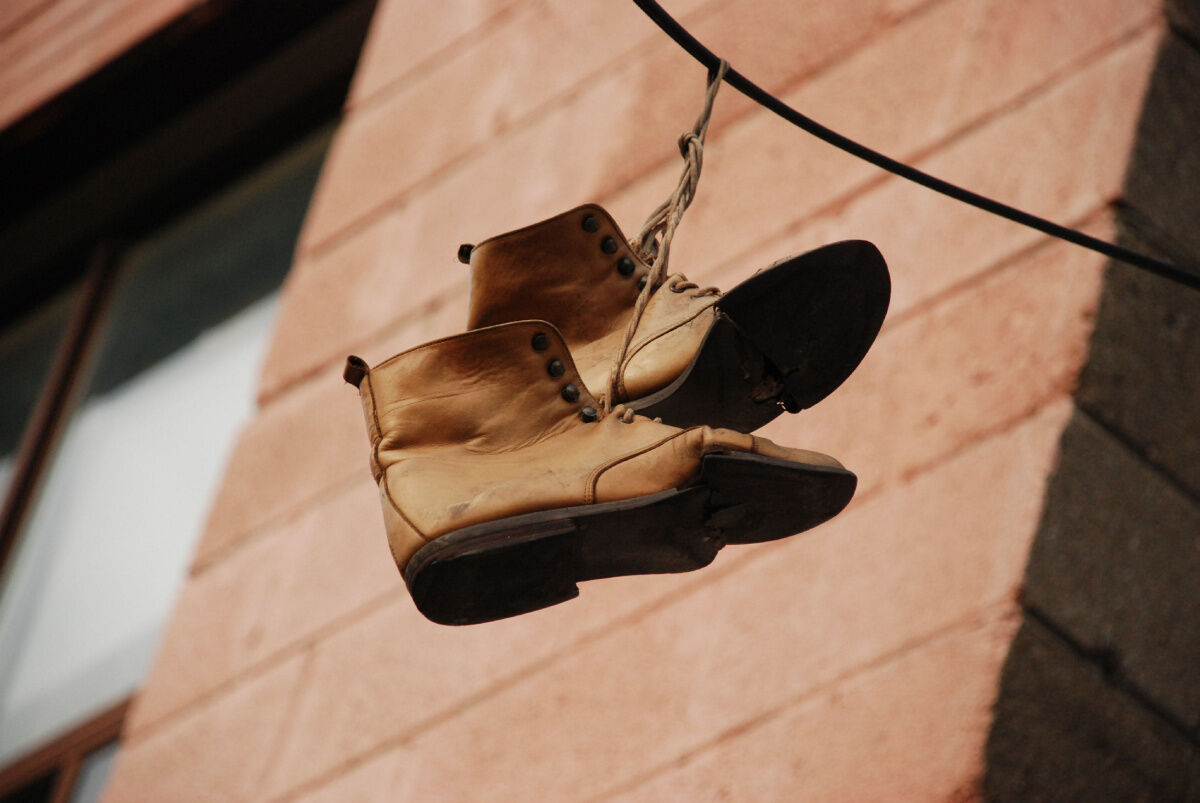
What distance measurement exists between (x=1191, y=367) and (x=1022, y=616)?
614 millimetres

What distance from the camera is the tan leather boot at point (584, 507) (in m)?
1.78

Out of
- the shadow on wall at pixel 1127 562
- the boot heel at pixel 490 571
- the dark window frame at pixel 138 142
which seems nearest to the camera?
the boot heel at pixel 490 571

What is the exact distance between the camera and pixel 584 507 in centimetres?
180

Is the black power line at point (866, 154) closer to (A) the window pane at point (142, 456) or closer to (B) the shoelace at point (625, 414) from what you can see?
(B) the shoelace at point (625, 414)

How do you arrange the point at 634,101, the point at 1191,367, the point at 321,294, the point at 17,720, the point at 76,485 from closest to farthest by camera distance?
1. the point at 1191,367
2. the point at 634,101
3. the point at 321,294
4. the point at 17,720
5. the point at 76,485

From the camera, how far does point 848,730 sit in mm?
2543

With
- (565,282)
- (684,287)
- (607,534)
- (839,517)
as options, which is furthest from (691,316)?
(839,517)

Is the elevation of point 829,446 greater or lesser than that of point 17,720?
greater

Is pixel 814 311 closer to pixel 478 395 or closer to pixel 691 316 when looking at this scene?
pixel 691 316

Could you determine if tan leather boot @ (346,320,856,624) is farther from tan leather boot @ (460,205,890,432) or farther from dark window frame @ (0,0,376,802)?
dark window frame @ (0,0,376,802)

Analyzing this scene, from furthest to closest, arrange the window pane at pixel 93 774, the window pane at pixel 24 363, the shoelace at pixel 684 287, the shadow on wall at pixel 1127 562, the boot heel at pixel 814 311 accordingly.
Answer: the window pane at pixel 24 363 → the window pane at pixel 93 774 → the shadow on wall at pixel 1127 562 → the shoelace at pixel 684 287 → the boot heel at pixel 814 311

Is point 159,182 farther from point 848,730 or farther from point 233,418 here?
point 848,730

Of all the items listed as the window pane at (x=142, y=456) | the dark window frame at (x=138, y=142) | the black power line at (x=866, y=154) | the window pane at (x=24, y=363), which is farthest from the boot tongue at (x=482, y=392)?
the window pane at (x=24, y=363)

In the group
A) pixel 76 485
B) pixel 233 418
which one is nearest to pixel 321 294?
pixel 233 418
